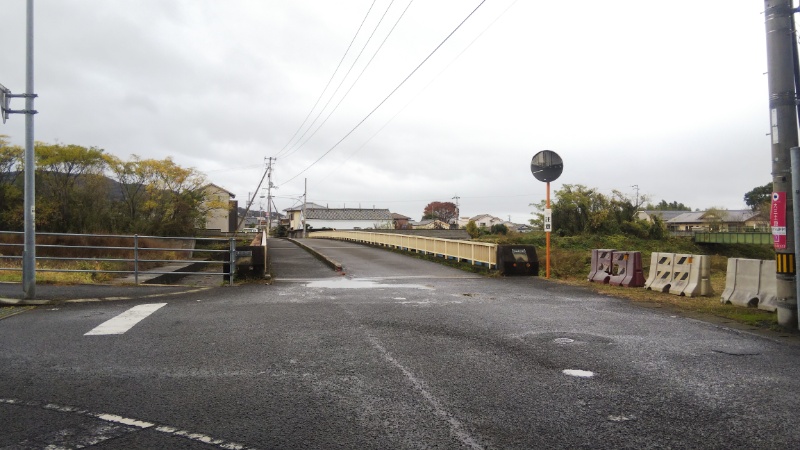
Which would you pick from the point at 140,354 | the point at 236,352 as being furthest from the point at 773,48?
the point at 140,354

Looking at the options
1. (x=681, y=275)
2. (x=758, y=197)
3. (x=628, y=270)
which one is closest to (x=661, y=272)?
(x=681, y=275)

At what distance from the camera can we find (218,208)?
51594 millimetres

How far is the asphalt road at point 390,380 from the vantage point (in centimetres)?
338

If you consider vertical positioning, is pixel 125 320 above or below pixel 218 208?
below

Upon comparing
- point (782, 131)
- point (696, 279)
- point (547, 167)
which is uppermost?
point (547, 167)

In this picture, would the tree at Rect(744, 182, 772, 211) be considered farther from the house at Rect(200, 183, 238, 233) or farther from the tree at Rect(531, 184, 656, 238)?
the house at Rect(200, 183, 238, 233)

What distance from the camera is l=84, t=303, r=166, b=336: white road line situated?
673cm

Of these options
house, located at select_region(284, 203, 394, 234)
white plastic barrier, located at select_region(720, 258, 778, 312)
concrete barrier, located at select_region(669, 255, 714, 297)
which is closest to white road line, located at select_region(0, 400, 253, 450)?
white plastic barrier, located at select_region(720, 258, 778, 312)

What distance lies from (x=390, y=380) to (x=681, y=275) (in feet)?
28.2

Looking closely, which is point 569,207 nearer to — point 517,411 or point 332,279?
point 332,279

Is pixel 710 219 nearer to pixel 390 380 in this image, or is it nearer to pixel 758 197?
pixel 758 197

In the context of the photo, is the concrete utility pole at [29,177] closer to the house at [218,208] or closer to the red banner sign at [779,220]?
the red banner sign at [779,220]

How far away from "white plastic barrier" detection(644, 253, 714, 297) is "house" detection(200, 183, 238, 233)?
44163mm

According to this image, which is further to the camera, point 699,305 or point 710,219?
point 710,219
